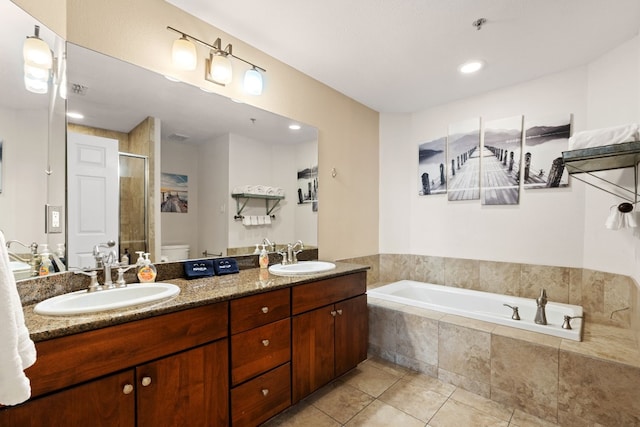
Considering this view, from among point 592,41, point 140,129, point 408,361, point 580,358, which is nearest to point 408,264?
point 408,361

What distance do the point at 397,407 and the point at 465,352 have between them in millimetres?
623

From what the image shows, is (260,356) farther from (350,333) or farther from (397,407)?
(397,407)

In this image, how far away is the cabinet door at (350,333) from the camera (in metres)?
1.99

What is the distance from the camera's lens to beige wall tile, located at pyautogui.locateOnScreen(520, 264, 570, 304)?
7.79 feet

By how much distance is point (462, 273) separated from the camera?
290 cm

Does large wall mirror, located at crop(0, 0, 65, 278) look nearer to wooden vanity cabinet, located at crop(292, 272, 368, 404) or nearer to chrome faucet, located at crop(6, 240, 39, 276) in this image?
chrome faucet, located at crop(6, 240, 39, 276)

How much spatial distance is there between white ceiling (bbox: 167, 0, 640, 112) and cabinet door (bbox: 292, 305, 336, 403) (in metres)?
1.84

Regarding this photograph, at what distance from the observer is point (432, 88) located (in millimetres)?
2678

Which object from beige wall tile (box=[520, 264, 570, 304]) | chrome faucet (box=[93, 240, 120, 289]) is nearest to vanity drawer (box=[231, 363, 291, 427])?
chrome faucet (box=[93, 240, 120, 289])

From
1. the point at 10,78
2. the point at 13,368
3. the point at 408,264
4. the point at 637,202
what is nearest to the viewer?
the point at 13,368

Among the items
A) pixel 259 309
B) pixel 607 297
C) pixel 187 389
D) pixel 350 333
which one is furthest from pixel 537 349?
pixel 187 389

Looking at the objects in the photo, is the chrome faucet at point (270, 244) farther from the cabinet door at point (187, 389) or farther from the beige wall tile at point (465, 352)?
the beige wall tile at point (465, 352)

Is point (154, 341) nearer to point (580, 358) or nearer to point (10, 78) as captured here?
point (10, 78)

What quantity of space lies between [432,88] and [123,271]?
111 inches
